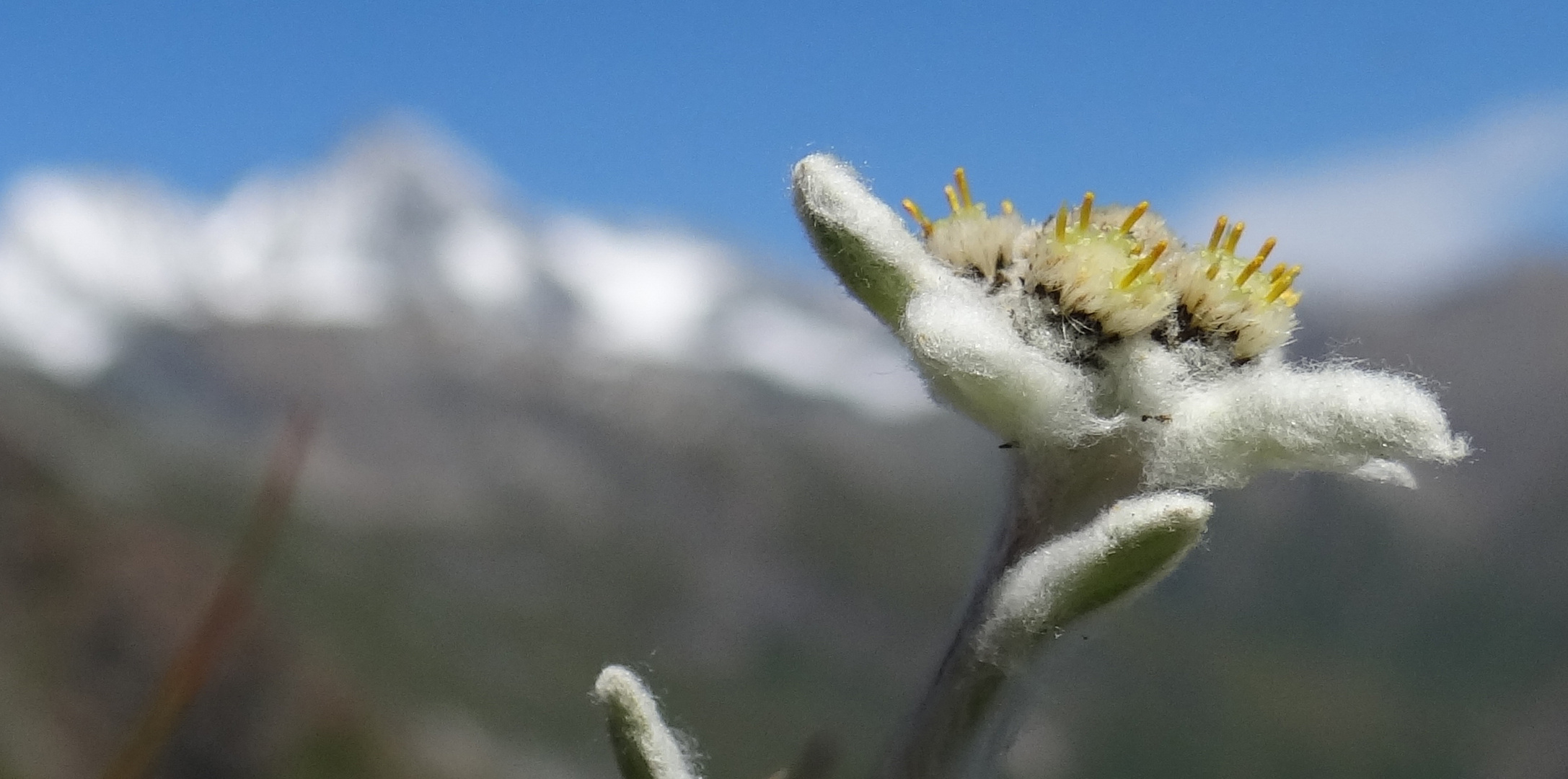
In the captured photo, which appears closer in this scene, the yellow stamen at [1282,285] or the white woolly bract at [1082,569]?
the white woolly bract at [1082,569]

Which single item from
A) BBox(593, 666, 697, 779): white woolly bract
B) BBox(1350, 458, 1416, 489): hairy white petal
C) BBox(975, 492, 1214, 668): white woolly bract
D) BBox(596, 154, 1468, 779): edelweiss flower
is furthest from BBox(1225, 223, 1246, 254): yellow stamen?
BBox(593, 666, 697, 779): white woolly bract

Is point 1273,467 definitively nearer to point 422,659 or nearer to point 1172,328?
point 1172,328

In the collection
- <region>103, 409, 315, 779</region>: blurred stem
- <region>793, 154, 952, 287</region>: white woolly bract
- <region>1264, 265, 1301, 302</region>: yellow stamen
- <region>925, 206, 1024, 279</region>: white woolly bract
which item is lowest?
<region>103, 409, 315, 779</region>: blurred stem

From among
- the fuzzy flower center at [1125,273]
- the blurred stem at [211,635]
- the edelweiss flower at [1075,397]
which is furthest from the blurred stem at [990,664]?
the blurred stem at [211,635]

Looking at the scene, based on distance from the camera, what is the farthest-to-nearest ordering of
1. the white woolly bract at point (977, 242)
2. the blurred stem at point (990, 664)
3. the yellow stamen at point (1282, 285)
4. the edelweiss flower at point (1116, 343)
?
1. the yellow stamen at point (1282, 285)
2. the white woolly bract at point (977, 242)
3. the blurred stem at point (990, 664)
4. the edelweiss flower at point (1116, 343)

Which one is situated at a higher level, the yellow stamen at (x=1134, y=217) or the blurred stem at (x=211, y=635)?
the yellow stamen at (x=1134, y=217)

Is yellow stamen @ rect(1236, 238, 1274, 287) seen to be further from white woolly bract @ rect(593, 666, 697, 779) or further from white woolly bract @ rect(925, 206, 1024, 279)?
white woolly bract @ rect(593, 666, 697, 779)

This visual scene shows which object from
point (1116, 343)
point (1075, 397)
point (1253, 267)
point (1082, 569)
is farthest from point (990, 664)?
point (1253, 267)

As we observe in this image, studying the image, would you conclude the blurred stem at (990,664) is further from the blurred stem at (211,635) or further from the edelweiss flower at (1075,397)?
the blurred stem at (211,635)
